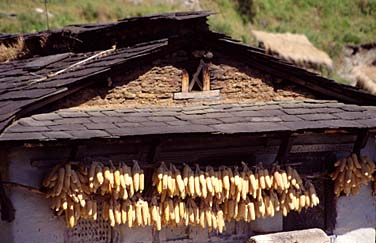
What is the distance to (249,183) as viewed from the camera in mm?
9117

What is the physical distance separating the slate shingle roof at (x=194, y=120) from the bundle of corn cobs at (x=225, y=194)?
0.66 metres

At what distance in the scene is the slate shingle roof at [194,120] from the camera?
25.8 ft

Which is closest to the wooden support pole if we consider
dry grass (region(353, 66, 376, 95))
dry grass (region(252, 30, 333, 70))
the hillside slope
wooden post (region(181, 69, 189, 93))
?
wooden post (region(181, 69, 189, 93))

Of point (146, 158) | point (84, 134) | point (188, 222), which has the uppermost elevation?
point (84, 134)

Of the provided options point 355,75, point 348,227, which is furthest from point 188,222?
point 355,75

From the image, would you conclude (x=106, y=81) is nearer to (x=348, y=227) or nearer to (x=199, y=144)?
(x=199, y=144)

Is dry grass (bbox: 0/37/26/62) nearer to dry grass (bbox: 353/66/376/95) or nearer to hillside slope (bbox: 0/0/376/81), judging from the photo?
hillside slope (bbox: 0/0/376/81)

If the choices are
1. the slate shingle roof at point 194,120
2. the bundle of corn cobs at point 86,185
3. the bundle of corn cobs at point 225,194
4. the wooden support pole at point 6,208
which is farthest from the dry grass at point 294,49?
the wooden support pole at point 6,208

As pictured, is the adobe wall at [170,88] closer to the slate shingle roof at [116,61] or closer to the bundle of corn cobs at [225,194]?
the slate shingle roof at [116,61]

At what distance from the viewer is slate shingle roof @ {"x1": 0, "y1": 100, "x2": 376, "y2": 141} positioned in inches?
310

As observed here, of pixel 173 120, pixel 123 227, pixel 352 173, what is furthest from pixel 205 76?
pixel 352 173

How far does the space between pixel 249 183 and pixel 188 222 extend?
0.99 metres

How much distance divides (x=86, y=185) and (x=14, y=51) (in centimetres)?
498

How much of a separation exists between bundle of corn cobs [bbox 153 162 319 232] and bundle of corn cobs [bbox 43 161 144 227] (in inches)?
16.6
